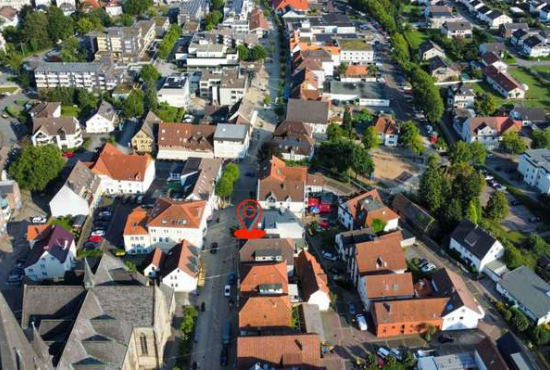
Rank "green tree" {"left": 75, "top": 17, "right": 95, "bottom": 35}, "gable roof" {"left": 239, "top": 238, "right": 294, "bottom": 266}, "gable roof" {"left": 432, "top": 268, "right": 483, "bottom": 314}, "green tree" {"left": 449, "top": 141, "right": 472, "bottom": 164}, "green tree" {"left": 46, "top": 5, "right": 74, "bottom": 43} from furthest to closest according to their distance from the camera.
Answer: "green tree" {"left": 75, "top": 17, "right": 95, "bottom": 35}
"green tree" {"left": 46, "top": 5, "right": 74, "bottom": 43}
"green tree" {"left": 449, "top": 141, "right": 472, "bottom": 164}
"gable roof" {"left": 239, "top": 238, "right": 294, "bottom": 266}
"gable roof" {"left": 432, "top": 268, "right": 483, "bottom": 314}

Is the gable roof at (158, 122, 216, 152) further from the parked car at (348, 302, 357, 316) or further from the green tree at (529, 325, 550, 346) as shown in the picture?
the green tree at (529, 325, 550, 346)

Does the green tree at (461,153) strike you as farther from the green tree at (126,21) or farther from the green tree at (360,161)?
the green tree at (126,21)

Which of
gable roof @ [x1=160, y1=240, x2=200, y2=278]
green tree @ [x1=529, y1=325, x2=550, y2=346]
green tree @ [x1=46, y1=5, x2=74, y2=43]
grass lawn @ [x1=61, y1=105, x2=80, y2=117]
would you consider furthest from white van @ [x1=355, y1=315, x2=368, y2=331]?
green tree @ [x1=46, y1=5, x2=74, y2=43]

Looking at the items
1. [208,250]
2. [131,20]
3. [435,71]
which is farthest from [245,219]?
[131,20]

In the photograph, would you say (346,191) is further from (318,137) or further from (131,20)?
(131,20)

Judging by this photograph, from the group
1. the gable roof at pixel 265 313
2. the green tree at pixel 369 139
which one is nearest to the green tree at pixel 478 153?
the green tree at pixel 369 139
